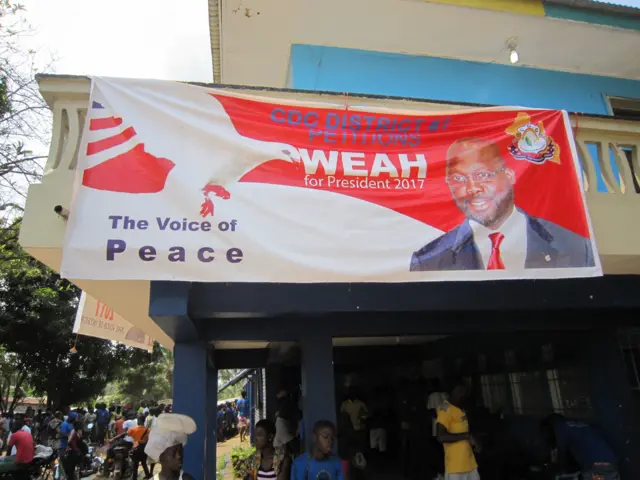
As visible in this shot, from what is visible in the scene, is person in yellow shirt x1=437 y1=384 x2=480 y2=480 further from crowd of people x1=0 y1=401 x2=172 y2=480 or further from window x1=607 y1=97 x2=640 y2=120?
window x1=607 y1=97 x2=640 y2=120

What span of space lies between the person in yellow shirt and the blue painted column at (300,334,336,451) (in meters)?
1.34

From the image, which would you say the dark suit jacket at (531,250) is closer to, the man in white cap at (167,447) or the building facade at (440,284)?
the building facade at (440,284)

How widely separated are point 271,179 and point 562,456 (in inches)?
192

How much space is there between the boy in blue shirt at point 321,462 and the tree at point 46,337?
16.2m

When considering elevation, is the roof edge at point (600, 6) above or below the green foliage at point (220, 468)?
above

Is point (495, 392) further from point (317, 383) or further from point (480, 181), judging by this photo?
point (480, 181)

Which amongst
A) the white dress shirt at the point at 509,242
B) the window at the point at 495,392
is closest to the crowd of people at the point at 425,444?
the window at the point at 495,392

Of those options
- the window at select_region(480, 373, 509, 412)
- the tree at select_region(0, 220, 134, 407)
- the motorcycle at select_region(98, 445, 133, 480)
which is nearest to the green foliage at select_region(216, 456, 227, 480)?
the motorcycle at select_region(98, 445, 133, 480)

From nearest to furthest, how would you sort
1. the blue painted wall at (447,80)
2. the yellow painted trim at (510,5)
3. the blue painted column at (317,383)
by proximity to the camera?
the blue painted column at (317,383)
the yellow painted trim at (510,5)
the blue painted wall at (447,80)

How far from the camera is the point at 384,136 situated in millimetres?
3957

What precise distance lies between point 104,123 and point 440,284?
3.39 m

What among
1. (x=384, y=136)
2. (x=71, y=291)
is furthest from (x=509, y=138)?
(x=71, y=291)

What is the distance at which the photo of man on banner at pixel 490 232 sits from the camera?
3.68 m

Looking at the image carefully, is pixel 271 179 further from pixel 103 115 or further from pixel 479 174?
pixel 479 174
